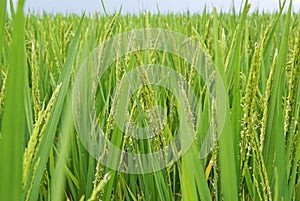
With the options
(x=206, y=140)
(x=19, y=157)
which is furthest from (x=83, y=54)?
(x=19, y=157)

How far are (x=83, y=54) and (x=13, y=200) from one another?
318mm

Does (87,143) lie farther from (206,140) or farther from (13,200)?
(13,200)

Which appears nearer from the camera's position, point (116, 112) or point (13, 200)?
point (13, 200)

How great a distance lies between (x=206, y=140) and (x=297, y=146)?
0.11 m

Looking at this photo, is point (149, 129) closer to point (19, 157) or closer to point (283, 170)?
point (283, 170)

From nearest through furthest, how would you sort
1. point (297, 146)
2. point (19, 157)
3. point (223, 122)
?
1. point (19, 157)
2. point (223, 122)
3. point (297, 146)

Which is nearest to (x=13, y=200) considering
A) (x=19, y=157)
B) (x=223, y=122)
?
(x=19, y=157)

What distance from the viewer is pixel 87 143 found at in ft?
1.85

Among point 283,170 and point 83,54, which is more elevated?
point 83,54

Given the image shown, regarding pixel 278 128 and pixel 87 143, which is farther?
pixel 87 143

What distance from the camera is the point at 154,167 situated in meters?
0.50

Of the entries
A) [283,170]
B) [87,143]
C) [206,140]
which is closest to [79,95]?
[87,143]

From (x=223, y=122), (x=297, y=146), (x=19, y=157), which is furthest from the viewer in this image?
(x=297, y=146)

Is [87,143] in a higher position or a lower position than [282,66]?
→ lower
